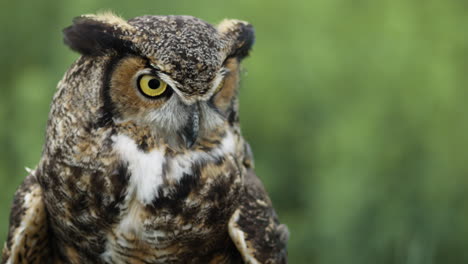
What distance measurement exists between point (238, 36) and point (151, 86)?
31 centimetres

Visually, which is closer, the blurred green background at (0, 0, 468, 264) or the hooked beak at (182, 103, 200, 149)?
the hooked beak at (182, 103, 200, 149)

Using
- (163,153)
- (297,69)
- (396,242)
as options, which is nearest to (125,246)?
(163,153)

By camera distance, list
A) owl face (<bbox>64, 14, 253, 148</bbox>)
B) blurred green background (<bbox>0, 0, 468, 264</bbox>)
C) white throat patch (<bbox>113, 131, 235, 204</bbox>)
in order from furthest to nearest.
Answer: blurred green background (<bbox>0, 0, 468, 264</bbox>) → white throat patch (<bbox>113, 131, 235, 204</bbox>) → owl face (<bbox>64, 14, 253, 148</bbox>)

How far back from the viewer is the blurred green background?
311 centimetres

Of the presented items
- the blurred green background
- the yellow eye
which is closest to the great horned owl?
the yellow eye

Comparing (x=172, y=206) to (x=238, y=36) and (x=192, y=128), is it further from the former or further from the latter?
(x=238, y=36)

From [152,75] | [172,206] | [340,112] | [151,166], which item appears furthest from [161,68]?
[340,112]

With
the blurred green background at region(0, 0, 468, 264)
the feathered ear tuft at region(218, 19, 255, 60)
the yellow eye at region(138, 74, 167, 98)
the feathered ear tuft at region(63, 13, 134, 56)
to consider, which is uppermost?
the feathered ear tuft at region(63, 13, 134, 56)

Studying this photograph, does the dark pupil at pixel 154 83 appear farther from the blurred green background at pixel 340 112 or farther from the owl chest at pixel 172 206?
the blurred green background at pixel 340 112

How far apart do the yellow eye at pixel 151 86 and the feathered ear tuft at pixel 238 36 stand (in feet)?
0.71

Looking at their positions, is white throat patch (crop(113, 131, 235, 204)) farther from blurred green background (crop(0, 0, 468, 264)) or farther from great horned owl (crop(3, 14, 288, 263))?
blurred green background (crop(0, 0, 468, 264))

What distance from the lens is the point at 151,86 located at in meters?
1.66

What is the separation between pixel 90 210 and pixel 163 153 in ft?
0.79

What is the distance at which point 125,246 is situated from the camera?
1.92 metres
